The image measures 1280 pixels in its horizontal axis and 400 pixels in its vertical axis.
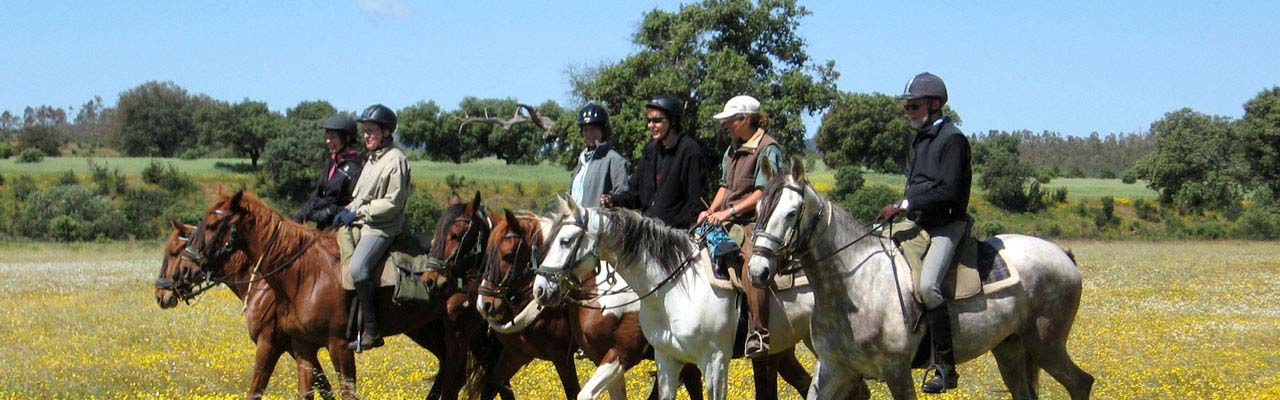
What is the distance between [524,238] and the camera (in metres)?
9.27

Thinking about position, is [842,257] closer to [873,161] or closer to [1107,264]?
[1107,264]

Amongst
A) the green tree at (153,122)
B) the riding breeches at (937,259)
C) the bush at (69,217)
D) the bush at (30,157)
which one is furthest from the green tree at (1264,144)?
the green tree at (153,122)

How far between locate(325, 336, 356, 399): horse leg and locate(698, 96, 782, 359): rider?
3.54 metres

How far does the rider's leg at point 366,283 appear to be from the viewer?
33.6 ft

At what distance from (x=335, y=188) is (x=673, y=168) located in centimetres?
365

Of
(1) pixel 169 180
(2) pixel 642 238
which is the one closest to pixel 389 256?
(2) pixel 642 238

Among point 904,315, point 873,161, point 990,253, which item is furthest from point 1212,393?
point 873,161

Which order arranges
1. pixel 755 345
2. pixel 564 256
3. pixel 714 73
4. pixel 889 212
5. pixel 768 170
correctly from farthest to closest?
pixel 714 73
pixel 755 345
pixel 564 256
pixel 889 212
pixel 768 170

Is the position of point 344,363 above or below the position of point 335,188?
below

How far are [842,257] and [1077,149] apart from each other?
176192 mm

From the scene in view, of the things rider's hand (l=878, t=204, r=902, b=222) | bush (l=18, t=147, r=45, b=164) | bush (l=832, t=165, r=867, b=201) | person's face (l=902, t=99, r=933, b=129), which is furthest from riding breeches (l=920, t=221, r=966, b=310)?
bush (l=18, t=147, r=45, b=164)

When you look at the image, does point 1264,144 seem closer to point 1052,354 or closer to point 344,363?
point 1052,354

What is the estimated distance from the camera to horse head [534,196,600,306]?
7.91 meters

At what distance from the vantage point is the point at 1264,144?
6397 centimetres
